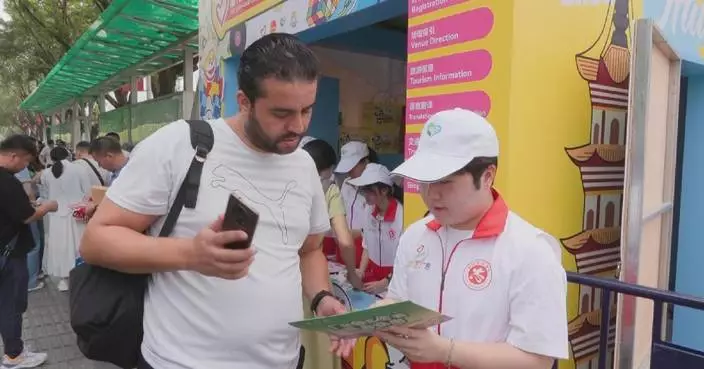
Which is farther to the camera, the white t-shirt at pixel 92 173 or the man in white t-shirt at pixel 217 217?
the white t-shirt at pixel 92 173

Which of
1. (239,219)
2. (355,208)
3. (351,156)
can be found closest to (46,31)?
(351,156)

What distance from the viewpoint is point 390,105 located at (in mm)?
6332

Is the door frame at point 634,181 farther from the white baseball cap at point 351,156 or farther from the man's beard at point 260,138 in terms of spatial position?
the white baseball cap at point 351,156

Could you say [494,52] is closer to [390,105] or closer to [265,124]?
[265,124]

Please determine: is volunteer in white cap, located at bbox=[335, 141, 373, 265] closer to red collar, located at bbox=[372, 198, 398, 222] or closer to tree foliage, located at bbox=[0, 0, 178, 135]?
red collar, located at bbox=[372, 198, 398, 222]

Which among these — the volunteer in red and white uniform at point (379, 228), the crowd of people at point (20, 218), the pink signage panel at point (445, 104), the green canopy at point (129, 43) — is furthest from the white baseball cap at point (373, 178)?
the green canopy at point (129, 43)

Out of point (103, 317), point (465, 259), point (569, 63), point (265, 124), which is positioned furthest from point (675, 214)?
point (103, 317)

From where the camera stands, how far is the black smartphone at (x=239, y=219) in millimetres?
1175

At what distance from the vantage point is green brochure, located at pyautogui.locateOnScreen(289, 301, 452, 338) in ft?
3.44

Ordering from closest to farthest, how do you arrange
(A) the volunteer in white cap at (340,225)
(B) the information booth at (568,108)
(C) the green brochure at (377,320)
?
(C) the green brochure at (377,320) < (B) the information booth at (568,108) < (A) the volunteer in white cap at (340,225)

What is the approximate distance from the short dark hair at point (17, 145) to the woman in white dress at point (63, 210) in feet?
6.25

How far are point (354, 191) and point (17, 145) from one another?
269 centimetres

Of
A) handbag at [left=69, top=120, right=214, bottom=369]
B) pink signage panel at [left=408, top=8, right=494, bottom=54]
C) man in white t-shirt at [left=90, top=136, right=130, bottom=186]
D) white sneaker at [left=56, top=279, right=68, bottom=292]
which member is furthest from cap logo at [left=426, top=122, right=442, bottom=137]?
white sneaker at [left=56, top=279, right=68, bottom=292]

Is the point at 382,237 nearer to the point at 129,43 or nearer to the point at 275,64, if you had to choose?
the point at 275,64
